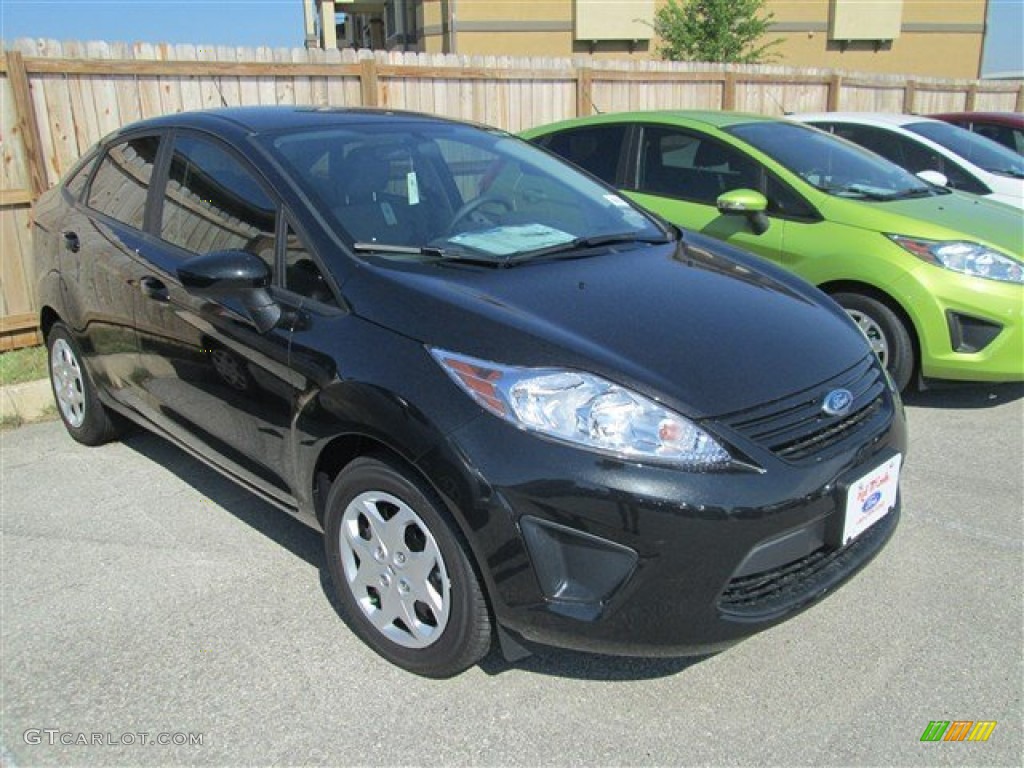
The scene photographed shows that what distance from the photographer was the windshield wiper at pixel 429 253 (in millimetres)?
2789

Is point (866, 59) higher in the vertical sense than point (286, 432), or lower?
higher

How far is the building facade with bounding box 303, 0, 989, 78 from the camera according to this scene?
→ 26594mm

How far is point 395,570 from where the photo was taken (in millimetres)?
2527

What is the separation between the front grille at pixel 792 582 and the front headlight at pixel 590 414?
1.15ft

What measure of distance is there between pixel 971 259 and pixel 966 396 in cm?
92

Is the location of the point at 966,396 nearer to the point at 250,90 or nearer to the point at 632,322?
the point at 632,322

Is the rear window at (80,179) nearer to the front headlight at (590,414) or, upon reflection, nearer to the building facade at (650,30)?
the front headlight at (590,414)

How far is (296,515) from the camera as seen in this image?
295cm

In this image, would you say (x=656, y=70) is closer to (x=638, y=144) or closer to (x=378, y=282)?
(x=638, y=144)

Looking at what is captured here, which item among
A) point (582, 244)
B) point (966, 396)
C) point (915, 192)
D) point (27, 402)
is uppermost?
point (582, 244)

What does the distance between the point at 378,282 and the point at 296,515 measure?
90 centimetres

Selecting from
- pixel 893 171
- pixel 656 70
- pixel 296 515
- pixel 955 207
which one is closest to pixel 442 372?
pixel 296 515

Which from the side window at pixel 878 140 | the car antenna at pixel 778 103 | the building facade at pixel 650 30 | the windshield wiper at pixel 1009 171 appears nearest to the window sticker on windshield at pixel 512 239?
the side window at pixel 878 140

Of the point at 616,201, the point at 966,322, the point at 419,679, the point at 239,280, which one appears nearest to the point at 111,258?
the point at 239,280
